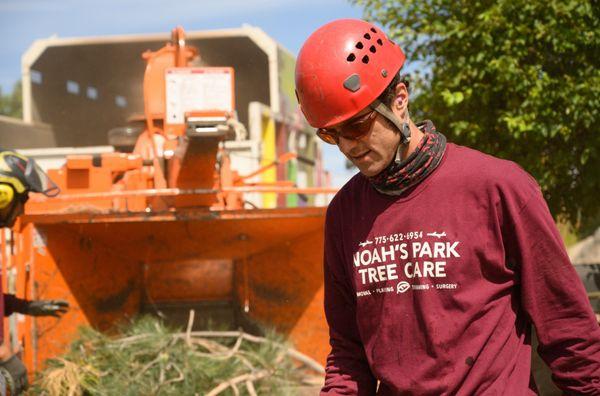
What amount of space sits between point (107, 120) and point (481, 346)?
38.1ft

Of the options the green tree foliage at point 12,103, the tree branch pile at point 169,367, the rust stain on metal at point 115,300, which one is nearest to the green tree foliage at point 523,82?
the tree branch pile at point 169,367

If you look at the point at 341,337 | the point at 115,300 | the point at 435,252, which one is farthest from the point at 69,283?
the point at 435,252

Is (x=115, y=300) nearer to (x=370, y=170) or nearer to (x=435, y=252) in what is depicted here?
(x=370, y=170)

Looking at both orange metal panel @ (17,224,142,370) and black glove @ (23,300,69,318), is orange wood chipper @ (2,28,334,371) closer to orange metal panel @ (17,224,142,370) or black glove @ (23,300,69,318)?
orange metal panel @ (17,224,142,370)

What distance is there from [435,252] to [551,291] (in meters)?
0.27

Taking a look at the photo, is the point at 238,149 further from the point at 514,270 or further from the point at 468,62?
the point at 514,270

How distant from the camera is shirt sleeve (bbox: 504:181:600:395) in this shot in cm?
190

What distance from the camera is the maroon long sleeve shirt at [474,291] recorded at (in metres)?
1.91

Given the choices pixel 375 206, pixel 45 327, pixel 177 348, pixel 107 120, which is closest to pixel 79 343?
pixel 45 327

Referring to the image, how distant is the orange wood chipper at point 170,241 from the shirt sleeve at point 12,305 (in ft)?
2.24

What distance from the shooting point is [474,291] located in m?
1.93

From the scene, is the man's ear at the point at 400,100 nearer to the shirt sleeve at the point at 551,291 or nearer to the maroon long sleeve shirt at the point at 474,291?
the maroon long sleeve shirt at the point at 474,291

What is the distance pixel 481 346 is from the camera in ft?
6.27

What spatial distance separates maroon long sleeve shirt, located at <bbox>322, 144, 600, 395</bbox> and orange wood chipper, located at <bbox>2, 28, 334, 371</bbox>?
9.75ft
